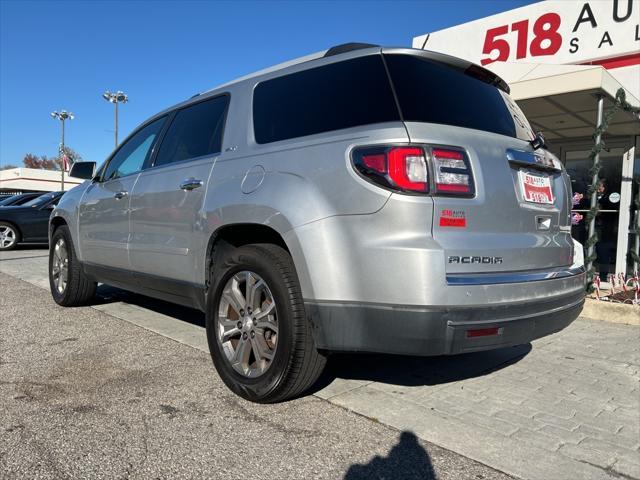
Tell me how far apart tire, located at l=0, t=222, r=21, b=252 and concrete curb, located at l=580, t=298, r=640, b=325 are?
12.2 m

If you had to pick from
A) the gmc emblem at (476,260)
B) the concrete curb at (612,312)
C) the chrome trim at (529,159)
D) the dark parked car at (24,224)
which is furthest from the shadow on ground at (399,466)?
the dark parked car at (24,224)

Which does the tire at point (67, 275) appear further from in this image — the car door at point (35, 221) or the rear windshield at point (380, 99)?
the car door at point (35, 221)

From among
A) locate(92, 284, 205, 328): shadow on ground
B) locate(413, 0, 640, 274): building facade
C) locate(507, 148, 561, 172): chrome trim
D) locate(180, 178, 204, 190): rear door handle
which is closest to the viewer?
locate(507, 148, 561, 172): chrome trim

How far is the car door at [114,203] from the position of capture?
14.5 feet

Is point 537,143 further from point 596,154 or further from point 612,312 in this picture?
point 596,154

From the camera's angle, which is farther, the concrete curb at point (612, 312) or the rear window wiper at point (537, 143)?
the concrete curb at point (612, 312)

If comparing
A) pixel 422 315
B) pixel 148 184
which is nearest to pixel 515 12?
pixel 148 184

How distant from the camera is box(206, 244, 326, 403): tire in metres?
2.68

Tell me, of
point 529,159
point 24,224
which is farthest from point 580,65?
point 24,224

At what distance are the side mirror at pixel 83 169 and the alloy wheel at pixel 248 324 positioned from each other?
3.29 meters

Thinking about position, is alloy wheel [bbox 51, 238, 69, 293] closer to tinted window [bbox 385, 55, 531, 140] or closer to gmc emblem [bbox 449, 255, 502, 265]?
tinted window [bbox 385, 55, 531, 140]

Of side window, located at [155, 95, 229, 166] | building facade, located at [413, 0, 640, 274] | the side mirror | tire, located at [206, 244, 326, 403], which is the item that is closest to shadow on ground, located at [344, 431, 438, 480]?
tire, located at [206, 244, 326, 403]

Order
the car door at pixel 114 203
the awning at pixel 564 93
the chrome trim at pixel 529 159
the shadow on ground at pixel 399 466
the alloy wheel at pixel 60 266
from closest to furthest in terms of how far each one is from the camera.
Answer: the shadow on ground at pixel 399 466, the chrome trim at pixel 529 159, the car door at pixel 114 203, the alloy wheel at pixel 60 266, the awning at pixel 564 93

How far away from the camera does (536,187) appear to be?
2.86 m
